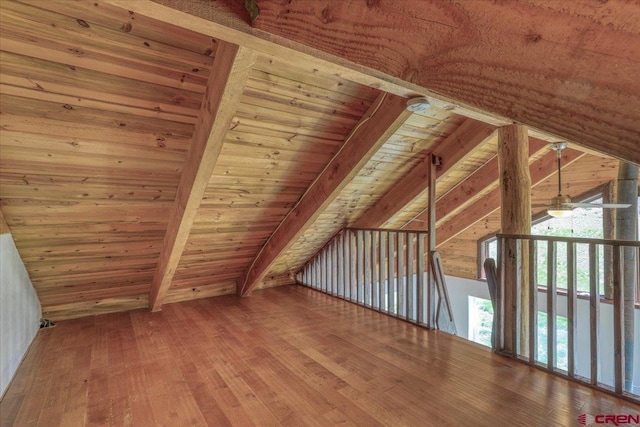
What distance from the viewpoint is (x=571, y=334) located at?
2213 mm

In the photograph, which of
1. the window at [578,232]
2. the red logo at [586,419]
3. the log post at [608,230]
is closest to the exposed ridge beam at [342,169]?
the red logo at [586,419]

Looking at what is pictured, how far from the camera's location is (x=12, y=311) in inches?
96.9

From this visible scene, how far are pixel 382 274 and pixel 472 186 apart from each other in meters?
1.89

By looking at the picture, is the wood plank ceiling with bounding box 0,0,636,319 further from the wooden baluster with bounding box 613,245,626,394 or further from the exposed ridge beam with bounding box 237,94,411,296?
the wooden baluster with bounding box 613,245,626,394

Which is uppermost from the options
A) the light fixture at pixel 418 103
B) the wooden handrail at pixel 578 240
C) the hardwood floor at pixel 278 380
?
the light fixture at pixel 418 103

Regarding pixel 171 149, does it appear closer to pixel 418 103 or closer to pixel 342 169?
pixel 342 169

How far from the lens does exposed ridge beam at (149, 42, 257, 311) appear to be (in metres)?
1.64

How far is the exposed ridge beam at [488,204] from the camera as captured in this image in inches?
166

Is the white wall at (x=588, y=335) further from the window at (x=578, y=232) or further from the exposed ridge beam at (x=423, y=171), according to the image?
the exposed ridge beam at (x=423, y=171)

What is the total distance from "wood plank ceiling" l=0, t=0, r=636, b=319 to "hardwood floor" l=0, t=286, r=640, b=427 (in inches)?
32.1

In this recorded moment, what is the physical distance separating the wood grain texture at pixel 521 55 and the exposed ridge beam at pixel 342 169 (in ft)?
6.14

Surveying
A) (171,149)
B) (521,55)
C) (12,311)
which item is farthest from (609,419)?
(12,311)

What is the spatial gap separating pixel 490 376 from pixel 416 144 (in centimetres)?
222

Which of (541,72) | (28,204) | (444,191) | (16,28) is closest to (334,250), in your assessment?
(444,191)
